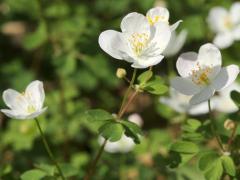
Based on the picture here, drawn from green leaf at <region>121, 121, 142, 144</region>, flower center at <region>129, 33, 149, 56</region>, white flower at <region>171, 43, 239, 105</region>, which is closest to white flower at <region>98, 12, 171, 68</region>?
flower center at <region>129, 33, 149, 56</region>

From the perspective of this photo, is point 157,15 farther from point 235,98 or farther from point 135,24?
point 235,98

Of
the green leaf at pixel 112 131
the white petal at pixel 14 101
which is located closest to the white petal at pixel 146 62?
the green leaf at pixel 112 131

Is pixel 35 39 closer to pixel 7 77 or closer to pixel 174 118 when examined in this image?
pixel 7 77

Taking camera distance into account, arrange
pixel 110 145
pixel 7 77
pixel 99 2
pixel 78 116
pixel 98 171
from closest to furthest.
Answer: pixel 98 171, pixel 110 145, pixel 78 116, pixel 7 77, pixel 99 2

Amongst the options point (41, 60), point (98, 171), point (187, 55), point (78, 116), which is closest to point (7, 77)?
point (41, 60)

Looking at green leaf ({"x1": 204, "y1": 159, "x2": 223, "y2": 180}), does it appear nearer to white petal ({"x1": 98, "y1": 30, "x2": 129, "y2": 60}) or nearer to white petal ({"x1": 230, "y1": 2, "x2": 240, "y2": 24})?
white petal ({"x1": 98, "y1": 30, "x2": 129, "y2": 60})

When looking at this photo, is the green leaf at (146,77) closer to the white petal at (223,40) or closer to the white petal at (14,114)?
the white petal at (14,114)
